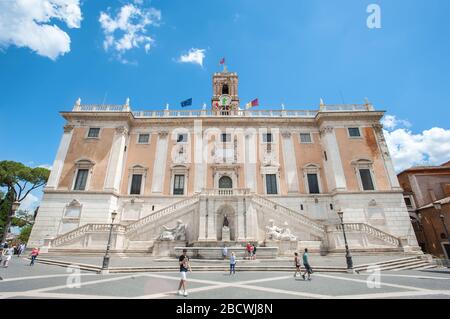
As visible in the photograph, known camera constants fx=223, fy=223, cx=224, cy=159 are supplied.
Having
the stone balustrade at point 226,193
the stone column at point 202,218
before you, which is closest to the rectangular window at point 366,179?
the stone balustrade at point 226,193

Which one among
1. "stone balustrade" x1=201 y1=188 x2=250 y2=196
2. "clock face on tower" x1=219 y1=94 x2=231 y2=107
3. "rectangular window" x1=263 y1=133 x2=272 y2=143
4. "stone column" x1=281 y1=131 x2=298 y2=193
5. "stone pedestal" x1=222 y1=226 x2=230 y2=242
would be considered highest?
"clock face on tower" x1=219 y1=94 x2=231 y2=107

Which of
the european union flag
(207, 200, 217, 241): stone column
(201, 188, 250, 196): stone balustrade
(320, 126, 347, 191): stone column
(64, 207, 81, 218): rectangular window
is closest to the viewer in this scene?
(207, 200, 217, 241): stone column

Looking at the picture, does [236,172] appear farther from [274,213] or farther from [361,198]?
[361,198]

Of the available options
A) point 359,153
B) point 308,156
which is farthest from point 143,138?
point 359,153

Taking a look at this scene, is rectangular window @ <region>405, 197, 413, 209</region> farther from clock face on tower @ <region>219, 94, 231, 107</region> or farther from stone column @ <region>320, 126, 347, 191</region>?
clock face on tower @ <region>219, 94, 231, 107</region>

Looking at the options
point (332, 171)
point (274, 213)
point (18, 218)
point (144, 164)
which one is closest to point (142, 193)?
point (144, 164)

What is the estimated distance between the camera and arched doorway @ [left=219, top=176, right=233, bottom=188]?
24516mm

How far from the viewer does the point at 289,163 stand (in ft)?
82.4

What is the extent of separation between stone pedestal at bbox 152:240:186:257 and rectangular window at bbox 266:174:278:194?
10996mm

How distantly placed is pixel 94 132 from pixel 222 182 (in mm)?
15684

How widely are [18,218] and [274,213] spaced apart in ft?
142

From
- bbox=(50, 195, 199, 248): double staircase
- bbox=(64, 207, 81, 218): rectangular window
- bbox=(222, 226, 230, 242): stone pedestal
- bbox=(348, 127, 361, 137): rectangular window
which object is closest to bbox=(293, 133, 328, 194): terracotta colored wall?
bbox=(348, 127, 361, 137): rectangular window

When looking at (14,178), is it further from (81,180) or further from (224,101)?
(224,101)

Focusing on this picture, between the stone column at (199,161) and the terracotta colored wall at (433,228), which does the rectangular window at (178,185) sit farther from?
the terracotta colored wall at (433,228)
